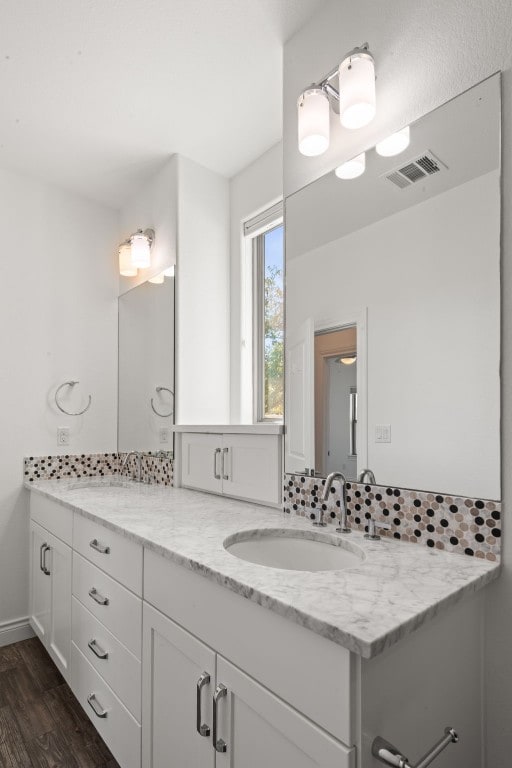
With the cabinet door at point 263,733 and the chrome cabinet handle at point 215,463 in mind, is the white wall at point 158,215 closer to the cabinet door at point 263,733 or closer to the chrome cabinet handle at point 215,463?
the chrome cabinet handle at point 215,463

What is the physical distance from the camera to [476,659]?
110cm

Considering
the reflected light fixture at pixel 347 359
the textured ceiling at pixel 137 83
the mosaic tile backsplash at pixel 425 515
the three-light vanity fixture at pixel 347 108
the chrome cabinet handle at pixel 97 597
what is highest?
the textured ceiling at pixel 137 83

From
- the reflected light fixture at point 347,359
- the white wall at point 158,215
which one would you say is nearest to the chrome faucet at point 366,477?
the reflected light fixture at point 347,359

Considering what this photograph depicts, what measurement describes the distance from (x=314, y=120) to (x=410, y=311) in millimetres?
728

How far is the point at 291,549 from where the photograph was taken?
55.7 inches

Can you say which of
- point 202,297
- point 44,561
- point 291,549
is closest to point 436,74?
point 291,549

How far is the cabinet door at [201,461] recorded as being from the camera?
2.10 meters

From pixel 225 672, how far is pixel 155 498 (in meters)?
1.10

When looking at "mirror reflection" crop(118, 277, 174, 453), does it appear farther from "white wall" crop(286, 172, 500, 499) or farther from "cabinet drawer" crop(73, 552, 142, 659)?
"white wall" crop(286, 172, 500, 499)

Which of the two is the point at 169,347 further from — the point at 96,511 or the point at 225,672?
the point at 225,672

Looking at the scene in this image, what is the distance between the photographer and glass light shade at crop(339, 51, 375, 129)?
1365 mm

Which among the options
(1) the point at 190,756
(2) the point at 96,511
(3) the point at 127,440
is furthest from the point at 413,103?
(3) the point at 127,440

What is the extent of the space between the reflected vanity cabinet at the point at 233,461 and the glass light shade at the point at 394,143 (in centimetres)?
99

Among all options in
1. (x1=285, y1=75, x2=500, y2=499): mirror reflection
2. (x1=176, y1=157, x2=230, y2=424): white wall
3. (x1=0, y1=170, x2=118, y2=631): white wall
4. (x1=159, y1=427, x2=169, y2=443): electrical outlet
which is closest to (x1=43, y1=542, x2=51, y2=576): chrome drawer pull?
(x1=0, y1=170, x2=118, y2=631): white wall
